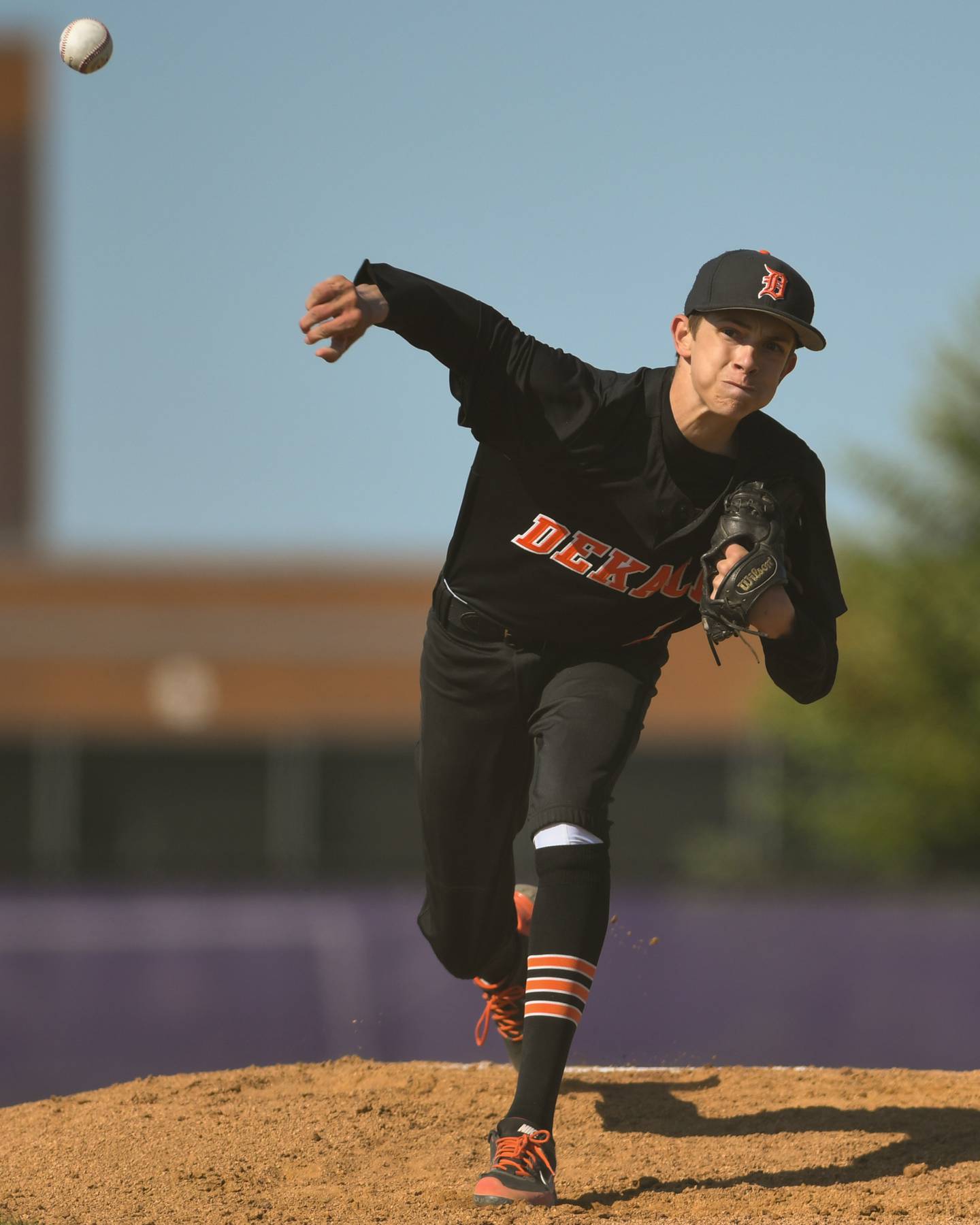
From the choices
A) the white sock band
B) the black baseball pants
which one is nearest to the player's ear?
the black baseball pants

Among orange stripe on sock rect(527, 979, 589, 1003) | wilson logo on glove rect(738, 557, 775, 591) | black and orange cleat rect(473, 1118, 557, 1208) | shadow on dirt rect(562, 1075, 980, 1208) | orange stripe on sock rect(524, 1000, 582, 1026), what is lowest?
shadow on dirt rect(562, 1075, 980, 1208)

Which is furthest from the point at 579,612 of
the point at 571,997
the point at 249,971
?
the point at 249,971

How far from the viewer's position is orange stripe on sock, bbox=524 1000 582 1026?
13.5 ft

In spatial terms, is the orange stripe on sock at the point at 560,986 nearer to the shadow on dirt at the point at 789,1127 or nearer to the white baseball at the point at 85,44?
the shadow on dirt at the point at 789,1127

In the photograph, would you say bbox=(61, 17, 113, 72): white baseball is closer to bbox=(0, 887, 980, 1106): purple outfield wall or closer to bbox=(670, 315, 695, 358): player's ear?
A: bbox=(670, 315, 695, 358): player's ear

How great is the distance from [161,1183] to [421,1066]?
5.94 feet

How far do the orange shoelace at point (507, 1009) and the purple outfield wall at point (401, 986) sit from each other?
146 inches

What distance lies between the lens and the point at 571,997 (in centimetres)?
414

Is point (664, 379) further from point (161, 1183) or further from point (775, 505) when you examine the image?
point (161, 1183)

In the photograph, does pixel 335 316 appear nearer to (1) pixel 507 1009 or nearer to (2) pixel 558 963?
(2) pixel 558 963

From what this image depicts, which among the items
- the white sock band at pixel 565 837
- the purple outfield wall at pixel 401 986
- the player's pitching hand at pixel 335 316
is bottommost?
the purple outfield wall at pixel 401 986

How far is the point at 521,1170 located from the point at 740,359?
6.76 ft

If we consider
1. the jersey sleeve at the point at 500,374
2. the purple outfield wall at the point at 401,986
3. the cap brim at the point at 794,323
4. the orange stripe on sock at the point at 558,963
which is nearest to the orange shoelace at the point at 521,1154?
the orange stripe on sock at the point at 558,963

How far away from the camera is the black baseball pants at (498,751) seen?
438 centimetres
